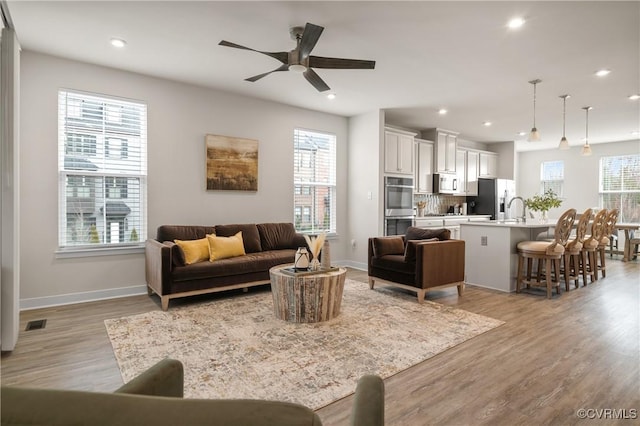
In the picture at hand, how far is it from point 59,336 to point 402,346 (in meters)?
2.89

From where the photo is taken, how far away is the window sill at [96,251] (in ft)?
12.5

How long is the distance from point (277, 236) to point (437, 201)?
174 inches

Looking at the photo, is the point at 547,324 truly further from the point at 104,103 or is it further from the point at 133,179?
the point at 104,103

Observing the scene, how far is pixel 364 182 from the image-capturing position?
19.9 ft

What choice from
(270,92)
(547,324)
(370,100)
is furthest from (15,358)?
(370,100)

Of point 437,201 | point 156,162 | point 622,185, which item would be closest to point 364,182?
point 437,201

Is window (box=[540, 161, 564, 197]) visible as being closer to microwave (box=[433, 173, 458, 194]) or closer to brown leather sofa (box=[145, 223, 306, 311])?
microwave (box=[433, 173, 458, 194])

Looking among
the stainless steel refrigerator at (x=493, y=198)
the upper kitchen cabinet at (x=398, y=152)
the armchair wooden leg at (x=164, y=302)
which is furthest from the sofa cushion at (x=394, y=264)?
the stainless steel refrigerator at (x=493, y=198)

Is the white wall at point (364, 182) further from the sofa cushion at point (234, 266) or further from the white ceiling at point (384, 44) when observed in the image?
the sofa cushion at point (234, 266)

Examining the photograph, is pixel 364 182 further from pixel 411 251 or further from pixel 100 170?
pixel 100 170

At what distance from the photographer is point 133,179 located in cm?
427

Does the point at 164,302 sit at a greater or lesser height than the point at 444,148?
lesser

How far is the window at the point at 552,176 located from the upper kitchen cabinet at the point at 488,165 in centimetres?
183

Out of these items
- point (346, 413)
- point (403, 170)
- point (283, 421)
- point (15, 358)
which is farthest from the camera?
point (403, 170)
